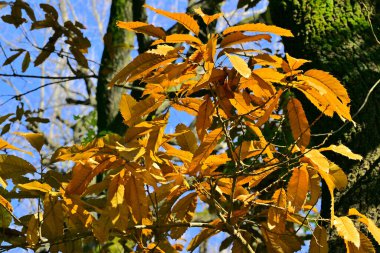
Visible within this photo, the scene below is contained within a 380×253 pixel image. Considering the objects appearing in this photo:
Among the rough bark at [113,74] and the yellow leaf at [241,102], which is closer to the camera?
the yellow leaf at [241,102]

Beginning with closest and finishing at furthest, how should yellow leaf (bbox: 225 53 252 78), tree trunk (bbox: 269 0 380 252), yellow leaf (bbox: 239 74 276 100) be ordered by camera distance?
1. yellow leaf (bbox: 225 53 252 78)
2. yellow leaf (bbox: 239 74 276 100)
3. tree trunk (bbox: 269 0 380 252)

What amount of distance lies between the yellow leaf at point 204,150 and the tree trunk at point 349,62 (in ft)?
1.74

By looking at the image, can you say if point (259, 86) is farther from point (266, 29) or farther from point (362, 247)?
point (362, 247)

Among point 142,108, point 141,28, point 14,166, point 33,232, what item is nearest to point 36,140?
point 14,166

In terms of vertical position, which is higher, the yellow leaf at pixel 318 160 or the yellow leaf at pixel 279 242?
the yellow leaf at pixel 318 160

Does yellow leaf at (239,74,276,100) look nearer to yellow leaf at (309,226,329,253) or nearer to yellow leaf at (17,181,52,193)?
yellow leaf at (309,226,329,253)

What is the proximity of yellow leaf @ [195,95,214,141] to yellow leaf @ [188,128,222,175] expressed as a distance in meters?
0.02

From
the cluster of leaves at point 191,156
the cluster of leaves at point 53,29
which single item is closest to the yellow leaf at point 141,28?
the cluster of leaves at point 191,156

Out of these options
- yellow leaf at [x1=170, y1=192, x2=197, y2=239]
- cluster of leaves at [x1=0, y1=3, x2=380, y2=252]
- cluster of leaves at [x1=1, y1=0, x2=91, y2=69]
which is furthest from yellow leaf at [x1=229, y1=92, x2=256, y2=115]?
cluster of leaves at [x1=1, y1=0, x2=91, y2=69]

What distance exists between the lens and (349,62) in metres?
1.57

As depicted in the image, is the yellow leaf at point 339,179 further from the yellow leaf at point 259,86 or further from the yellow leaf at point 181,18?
the yellow leaf at point 181,18

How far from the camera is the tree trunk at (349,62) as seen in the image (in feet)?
4.66

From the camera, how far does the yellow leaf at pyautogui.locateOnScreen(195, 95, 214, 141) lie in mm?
1039

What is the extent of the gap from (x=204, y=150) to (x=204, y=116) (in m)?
0.07
